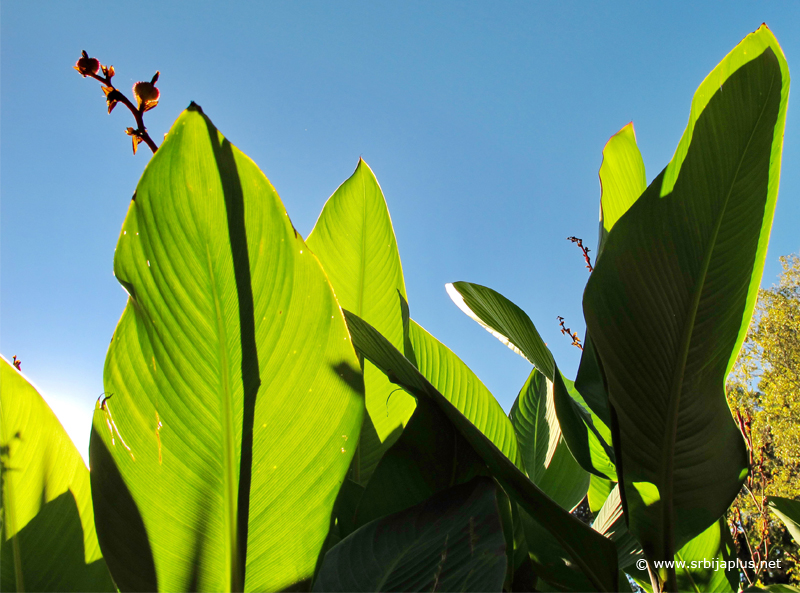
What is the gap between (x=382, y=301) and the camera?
71cm

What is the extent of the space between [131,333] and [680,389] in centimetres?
54

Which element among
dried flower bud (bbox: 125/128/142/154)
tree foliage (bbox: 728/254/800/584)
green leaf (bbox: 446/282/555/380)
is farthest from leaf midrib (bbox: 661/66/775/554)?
tree foliage (bbox: 728/254/800/584)

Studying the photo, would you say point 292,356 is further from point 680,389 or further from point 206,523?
point 680,389

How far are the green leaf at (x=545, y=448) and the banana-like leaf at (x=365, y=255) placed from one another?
28 cm

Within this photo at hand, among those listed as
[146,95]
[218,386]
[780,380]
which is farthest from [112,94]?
[780,380]

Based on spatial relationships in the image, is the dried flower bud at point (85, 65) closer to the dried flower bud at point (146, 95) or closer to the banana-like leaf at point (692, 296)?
the dried flower bud at point (146, 95)

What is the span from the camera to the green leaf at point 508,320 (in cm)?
58

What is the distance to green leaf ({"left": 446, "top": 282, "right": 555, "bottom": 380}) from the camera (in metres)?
0.58

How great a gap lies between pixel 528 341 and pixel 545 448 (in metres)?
0.33

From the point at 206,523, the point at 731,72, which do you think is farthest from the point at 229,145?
the point at 731,72

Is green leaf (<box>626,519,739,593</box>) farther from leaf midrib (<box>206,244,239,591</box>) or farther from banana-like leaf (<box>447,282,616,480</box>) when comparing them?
leaf midrib (<box>206,244,239,591</box>)

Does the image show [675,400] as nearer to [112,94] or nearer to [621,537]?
[621,537]

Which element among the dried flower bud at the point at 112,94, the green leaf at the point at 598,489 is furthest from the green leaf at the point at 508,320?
the dried flower bud at the point at 112,94

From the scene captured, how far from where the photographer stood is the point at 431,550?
40cm
